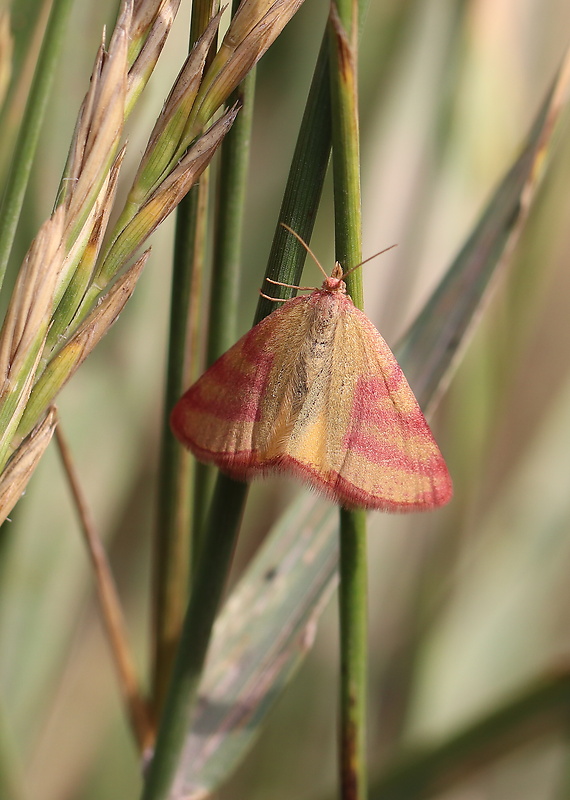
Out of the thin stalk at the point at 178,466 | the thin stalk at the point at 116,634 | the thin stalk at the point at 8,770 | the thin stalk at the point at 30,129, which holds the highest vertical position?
the thin stalk at the point at 30,129

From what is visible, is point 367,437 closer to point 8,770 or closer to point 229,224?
point 229,224

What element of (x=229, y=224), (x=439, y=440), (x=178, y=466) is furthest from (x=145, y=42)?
(x=439, y=440)

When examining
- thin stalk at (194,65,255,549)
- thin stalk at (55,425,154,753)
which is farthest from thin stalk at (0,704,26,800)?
thin stalk at (194,65,255,549)

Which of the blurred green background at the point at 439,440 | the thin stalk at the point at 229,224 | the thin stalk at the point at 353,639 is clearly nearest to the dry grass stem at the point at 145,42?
the thin stalk at the point at 229,224

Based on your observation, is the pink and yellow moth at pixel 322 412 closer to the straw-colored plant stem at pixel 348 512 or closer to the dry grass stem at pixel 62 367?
the straw-colored plant stem at pixel 348 512

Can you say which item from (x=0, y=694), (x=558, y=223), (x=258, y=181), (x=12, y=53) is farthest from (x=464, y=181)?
(x=0, y=694)

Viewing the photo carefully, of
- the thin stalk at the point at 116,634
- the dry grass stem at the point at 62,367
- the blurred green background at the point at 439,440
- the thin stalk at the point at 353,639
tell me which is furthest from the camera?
the blurred green background at the point at 439,440
